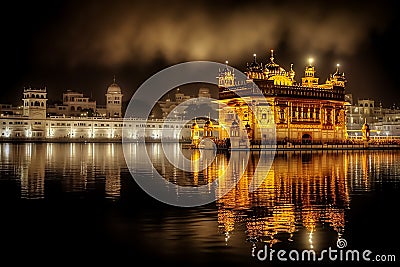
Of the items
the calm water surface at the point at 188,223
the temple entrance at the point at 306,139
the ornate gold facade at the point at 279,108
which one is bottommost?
the calm water surface at the point at 188,223

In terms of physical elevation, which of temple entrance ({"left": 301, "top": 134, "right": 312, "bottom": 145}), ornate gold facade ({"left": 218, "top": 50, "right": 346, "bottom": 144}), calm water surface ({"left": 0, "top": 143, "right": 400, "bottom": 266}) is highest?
ornate gold facade ({"left": 218, "top": 50, "right": 346, "bottom": 144})

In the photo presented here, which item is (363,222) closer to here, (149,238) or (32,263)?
(149,238)

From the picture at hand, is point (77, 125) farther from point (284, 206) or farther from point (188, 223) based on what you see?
point (188, 223)

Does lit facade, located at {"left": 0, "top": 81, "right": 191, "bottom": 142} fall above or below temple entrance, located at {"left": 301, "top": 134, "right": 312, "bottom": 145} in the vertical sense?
above

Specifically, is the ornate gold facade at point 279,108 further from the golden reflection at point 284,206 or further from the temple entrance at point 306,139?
the golden reflection at point 284,206

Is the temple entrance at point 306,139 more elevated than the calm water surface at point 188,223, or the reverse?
the temple entrance at point 306,139

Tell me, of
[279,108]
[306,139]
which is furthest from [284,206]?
[306,139]

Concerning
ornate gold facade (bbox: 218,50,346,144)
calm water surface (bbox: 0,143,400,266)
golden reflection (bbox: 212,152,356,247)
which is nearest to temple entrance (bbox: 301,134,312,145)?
ornate gold facade (bbox: 218,50,346,144)

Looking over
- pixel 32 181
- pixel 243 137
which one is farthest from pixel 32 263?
pixel 243 137

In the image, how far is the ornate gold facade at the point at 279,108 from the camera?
58719 mm

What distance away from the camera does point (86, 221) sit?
37.4ft

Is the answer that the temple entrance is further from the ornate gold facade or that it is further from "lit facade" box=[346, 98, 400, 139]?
"lit facade" box=[346, 98, 400, 139]

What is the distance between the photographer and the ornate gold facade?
193 feet

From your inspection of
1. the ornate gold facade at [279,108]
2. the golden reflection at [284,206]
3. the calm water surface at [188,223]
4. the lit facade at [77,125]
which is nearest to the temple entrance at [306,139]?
the ornate gold facade at [279,108]
